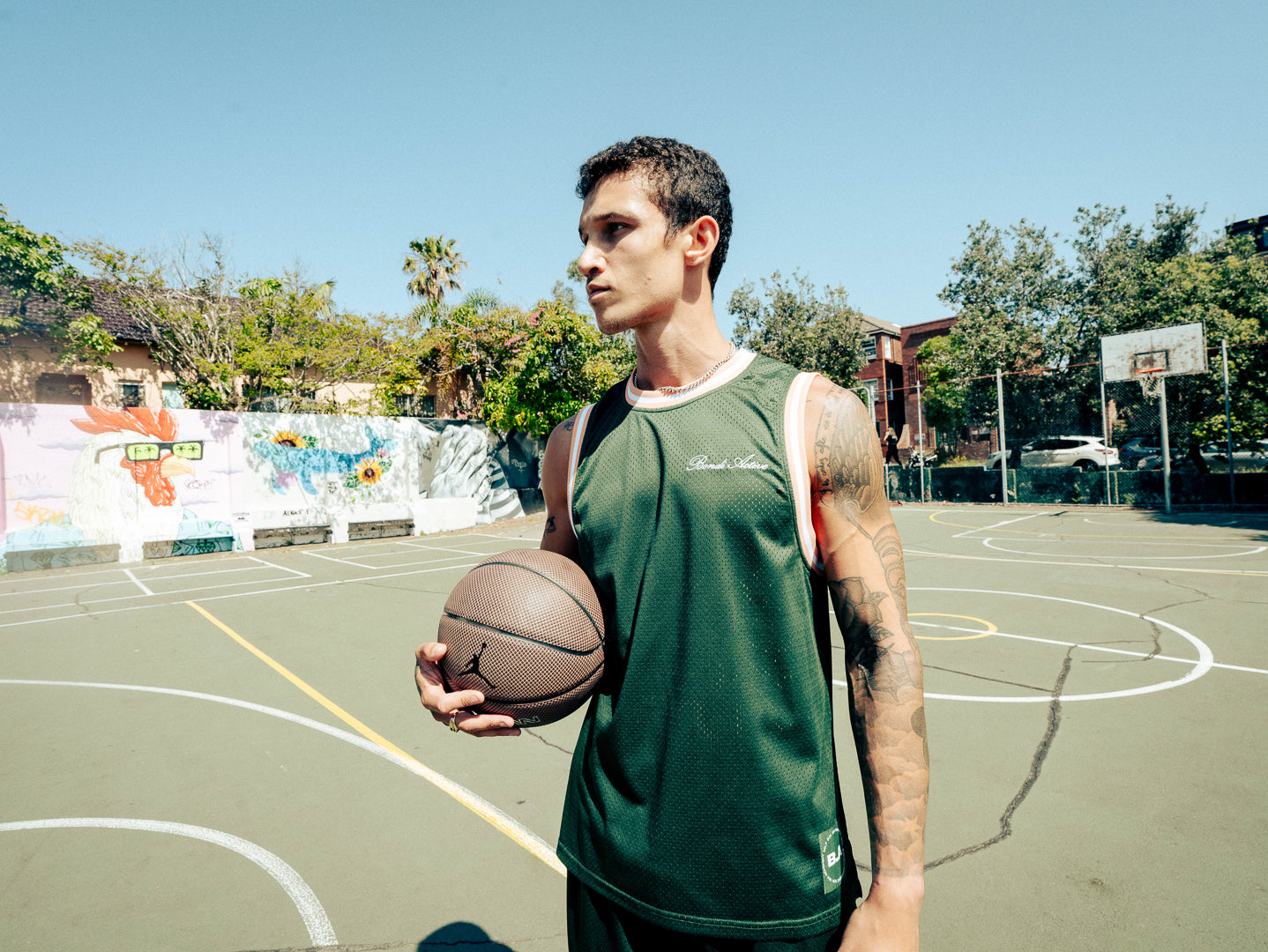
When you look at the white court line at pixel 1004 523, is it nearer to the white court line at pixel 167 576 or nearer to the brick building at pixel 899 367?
the white court line at pixel 167 576

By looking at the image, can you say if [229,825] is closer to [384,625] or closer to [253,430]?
[384,625]

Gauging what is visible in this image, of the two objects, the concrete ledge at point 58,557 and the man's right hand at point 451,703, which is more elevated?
the man's right hand at point 451,703

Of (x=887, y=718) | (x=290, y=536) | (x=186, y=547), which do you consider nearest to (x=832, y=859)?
(x=887, y=718)

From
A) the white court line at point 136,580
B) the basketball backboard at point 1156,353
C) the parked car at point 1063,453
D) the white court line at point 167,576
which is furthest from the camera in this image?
the parked car at point 1063,453

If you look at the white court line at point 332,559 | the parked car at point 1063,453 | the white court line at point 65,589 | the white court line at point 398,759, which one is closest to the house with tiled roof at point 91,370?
A: the white court line at point 332,559

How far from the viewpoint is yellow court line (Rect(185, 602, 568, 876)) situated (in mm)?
3615

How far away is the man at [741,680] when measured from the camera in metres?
1.39

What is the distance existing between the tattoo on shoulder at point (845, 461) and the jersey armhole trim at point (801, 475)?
3cm

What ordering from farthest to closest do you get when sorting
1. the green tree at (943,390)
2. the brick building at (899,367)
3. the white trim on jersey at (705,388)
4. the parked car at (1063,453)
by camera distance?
the brick building at (899,367) < the green tree at (943,390) < the parked car at (1063,453) < the white trim on jersey at (705,388)

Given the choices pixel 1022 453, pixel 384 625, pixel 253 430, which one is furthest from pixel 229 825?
pixel 1022 453

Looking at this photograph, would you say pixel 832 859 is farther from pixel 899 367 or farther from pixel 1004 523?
pixel 899 367

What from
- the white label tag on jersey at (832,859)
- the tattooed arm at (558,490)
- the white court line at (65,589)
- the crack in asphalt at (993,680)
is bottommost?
the crack in asphalt at (993,680)

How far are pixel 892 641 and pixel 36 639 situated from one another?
10512 mm

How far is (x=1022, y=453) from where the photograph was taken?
29.7m
